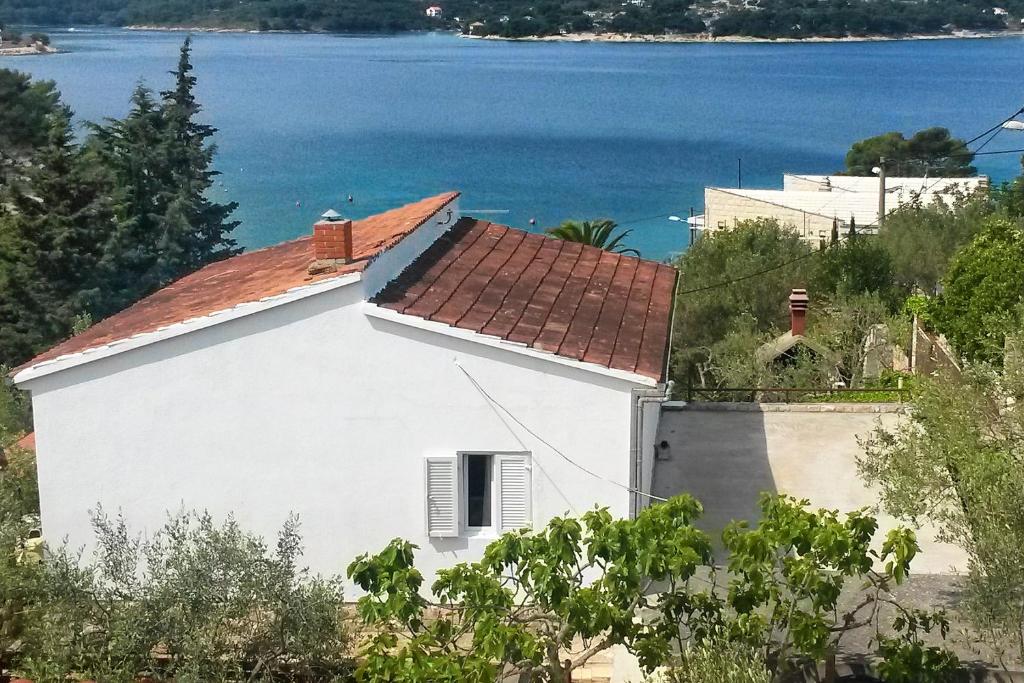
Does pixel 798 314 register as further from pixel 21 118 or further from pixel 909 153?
pixel 909 153

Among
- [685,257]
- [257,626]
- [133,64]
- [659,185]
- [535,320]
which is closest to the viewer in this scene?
[257,626]

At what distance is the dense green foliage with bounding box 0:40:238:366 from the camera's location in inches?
1518

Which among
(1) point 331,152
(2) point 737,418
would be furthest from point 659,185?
(2) point 737,418

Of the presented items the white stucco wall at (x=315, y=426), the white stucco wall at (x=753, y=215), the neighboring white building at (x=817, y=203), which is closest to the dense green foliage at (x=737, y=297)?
the white stucco wall at (x=753, y=215)

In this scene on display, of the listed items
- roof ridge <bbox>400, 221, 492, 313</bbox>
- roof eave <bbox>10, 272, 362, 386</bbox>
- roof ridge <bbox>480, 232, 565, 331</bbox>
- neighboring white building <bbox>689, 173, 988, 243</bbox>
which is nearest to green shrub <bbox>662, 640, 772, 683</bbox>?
roof ridge <bbox>480, 232, 565, 331</bbox>

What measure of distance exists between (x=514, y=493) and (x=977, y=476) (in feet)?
15.9

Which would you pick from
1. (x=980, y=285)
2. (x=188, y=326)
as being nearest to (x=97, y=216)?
(x=980, y=285)

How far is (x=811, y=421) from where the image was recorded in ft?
→ 64.2

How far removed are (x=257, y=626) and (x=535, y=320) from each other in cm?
459

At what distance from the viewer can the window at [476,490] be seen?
13016 mm

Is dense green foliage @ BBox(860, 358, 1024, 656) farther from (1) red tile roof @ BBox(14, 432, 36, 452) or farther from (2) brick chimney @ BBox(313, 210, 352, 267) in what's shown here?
(1) red tile roof @ BBox(14, 432, 36, 452)

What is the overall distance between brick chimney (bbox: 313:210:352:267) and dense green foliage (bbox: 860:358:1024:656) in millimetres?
6051

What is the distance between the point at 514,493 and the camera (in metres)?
13.1

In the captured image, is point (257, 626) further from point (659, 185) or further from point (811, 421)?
point (659, 185)
